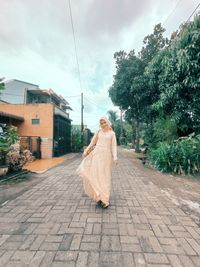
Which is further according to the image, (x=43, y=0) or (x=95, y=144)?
(x=43, y=0)

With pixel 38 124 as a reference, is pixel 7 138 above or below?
below

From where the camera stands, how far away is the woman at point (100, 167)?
378 centimetres

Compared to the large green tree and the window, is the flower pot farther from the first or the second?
the large green tree

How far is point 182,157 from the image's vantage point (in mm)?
7797

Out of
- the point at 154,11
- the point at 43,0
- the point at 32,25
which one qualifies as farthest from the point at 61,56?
the point at 154,11

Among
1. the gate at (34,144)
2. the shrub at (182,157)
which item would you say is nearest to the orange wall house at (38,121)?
the gate at (34,144)

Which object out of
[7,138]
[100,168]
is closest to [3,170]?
[7,138]

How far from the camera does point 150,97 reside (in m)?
12.4

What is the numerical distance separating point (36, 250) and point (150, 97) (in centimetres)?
1149

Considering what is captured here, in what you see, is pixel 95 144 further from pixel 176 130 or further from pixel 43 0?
pixel 176 130

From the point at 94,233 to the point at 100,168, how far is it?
4.26 feet

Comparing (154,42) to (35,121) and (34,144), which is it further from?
(34,144)

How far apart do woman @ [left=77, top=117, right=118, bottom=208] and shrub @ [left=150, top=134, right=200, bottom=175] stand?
479 centimetres

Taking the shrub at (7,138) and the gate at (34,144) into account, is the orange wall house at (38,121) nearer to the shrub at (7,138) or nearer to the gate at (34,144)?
the gate at (34,144)
